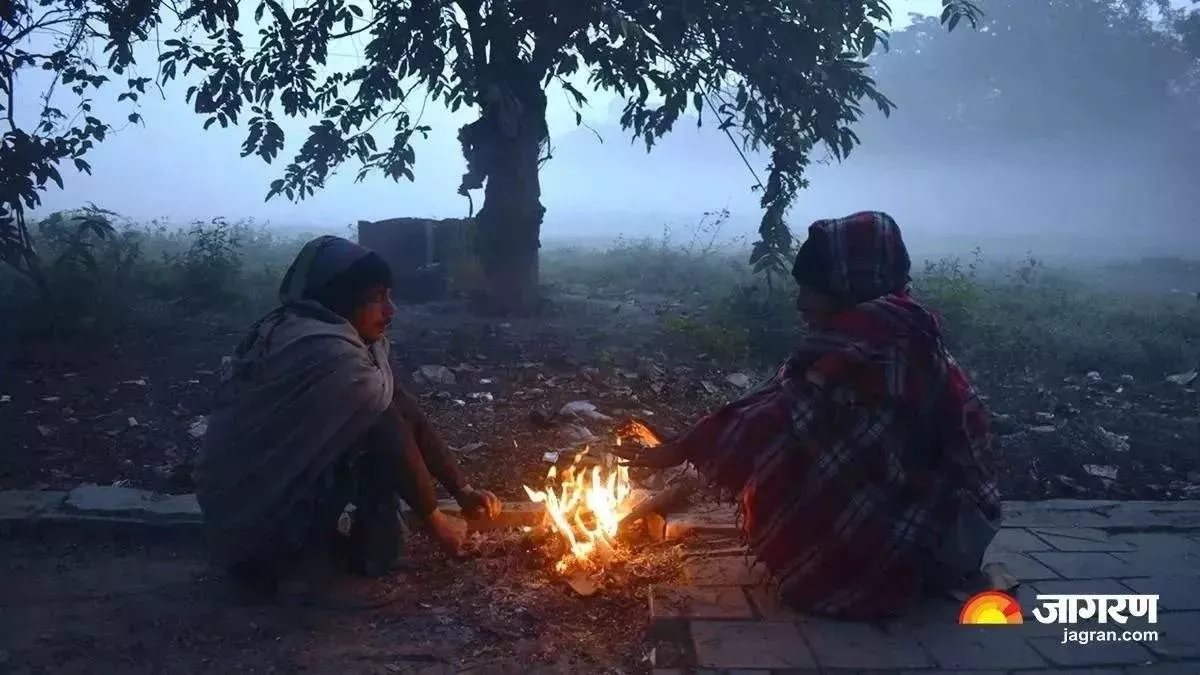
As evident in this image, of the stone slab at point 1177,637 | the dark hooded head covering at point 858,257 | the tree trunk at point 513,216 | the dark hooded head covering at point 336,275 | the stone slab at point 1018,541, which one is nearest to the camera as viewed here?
the stone slab at point 1177,637

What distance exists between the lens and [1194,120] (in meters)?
35.1

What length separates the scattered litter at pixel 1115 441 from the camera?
17.8 feet

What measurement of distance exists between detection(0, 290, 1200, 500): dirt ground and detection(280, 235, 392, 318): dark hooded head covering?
113 cm

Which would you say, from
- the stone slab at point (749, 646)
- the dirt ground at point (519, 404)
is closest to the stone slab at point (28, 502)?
the dirt ground at point (519, 404)

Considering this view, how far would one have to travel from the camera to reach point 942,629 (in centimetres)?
283

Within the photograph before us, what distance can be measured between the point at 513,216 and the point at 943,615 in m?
6.23

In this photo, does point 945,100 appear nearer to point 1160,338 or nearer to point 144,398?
point 1160,338

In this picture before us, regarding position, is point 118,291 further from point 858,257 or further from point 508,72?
point 858,257

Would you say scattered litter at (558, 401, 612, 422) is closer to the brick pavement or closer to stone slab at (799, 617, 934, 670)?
the brick pavement

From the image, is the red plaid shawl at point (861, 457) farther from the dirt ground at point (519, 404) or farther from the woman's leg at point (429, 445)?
the dirt ground at point (519, 404)

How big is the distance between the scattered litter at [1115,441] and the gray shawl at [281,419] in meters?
4.66

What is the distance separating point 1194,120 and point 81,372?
1612 inches

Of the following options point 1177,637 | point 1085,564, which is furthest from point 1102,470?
point 1177,637

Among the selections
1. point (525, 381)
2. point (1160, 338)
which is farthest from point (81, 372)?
point (1160, 338)
